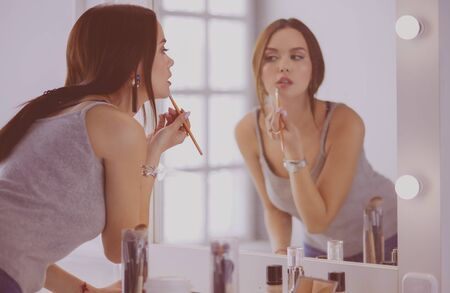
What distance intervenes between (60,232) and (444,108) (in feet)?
2.35

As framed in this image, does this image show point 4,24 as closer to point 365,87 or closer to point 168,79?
point 168,79

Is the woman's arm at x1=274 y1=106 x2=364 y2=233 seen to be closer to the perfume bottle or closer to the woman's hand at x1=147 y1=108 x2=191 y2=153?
the perfume bottle

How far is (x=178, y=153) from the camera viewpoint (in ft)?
5.74

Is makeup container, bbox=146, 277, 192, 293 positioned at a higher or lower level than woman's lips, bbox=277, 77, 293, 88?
lower

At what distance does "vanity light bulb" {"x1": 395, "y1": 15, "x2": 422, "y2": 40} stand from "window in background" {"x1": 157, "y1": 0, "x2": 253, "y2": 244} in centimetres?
34

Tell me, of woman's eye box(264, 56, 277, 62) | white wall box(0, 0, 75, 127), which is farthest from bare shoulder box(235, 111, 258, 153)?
white wall box(0, 0, 75, 127)

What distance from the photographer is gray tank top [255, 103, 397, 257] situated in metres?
1.46

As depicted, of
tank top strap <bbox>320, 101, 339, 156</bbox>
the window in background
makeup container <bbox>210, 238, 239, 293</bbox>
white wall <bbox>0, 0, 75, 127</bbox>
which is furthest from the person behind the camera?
white wall <bbox>0, 0, 75, 127</bbox>

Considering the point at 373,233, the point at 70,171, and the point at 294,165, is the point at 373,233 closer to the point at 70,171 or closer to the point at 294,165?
the point at 294,165

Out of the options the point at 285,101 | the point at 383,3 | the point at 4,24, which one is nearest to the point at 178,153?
the point at 285,101

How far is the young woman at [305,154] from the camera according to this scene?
1516 mm

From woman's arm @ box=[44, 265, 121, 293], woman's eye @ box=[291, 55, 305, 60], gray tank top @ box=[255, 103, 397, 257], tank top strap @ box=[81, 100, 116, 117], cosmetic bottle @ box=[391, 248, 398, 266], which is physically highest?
woman's eye @ box=[291, 55, 305, 60]

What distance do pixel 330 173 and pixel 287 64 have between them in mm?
240

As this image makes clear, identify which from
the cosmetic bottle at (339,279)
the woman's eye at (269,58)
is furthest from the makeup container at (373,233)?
the woman's eye at (269,58)
